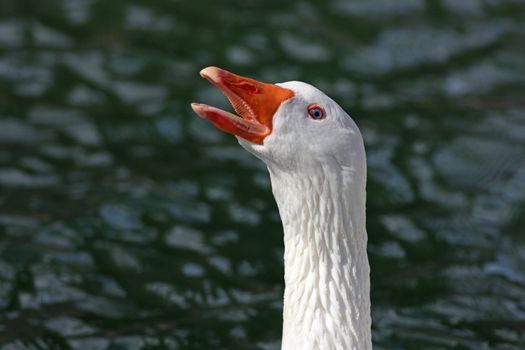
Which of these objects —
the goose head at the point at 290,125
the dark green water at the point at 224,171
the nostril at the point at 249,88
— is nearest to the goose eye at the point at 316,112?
the goose head at the point at 290,125

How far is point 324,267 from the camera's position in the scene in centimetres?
541

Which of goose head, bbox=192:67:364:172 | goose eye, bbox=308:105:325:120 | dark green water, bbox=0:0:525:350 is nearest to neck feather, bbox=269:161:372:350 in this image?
goose head, bbox=192:67:364:172

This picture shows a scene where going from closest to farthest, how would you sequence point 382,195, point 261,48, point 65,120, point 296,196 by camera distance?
1. point 296,196
2. point 382,195
3. point 65,120
4. point 261,48

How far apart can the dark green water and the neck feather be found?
165 centimetres

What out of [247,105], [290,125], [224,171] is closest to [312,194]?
[290,125]

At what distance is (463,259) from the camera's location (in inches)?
314

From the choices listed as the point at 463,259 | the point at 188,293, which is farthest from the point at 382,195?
the point at 188,293

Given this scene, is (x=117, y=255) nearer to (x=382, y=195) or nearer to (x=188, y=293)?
(x=188, y=293)

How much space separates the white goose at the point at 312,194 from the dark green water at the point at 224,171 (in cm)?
167

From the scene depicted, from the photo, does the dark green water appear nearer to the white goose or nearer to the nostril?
the white goose

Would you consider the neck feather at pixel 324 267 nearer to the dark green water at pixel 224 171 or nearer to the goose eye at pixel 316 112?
the goose eye at pixel 316 112

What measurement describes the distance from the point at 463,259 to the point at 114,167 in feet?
8.80

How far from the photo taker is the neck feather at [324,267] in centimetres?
529

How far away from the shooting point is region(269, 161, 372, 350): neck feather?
529cm
